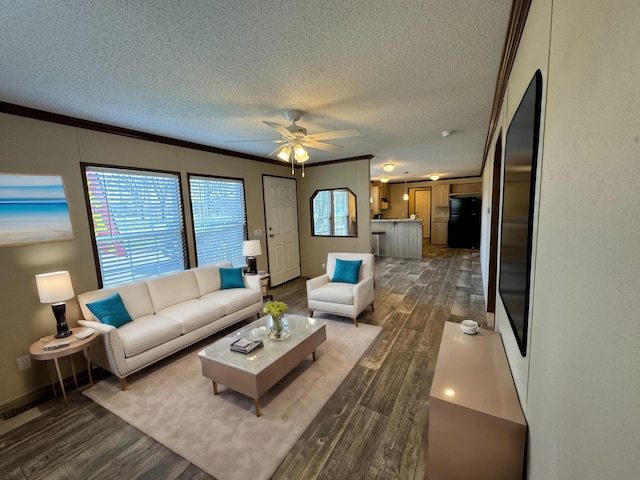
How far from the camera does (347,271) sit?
3883mm

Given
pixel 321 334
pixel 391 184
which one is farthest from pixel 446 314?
pixel 391 184

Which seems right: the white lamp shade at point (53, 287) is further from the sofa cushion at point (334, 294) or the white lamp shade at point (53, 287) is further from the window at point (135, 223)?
the sofa cushion at point (334, 294)

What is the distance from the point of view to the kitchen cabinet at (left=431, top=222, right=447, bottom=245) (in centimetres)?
945

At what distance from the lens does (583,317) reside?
0.66 meters

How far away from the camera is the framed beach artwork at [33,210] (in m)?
2.29

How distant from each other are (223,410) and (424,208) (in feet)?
30.6

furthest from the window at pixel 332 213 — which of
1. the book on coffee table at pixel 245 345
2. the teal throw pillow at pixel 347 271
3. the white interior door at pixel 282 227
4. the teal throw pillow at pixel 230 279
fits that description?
the book on coffee table at pixel 245 345

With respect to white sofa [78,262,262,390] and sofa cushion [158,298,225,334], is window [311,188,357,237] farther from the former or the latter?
sofa cushion [158,298,225,334]

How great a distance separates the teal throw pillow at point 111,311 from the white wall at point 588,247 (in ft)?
10.6

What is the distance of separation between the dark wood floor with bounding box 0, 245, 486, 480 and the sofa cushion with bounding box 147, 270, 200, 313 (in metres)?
1.04

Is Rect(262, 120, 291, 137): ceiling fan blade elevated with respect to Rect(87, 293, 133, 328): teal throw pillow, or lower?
elevated

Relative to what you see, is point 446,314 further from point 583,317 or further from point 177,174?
point 177,174

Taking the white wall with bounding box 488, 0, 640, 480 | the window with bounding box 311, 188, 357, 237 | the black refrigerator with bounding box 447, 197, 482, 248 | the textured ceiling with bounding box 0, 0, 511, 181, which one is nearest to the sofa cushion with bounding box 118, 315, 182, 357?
the textured ceiling with bounding box 0, 0, 511, 181

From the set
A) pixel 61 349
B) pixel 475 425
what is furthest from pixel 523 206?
pixel 61 349
